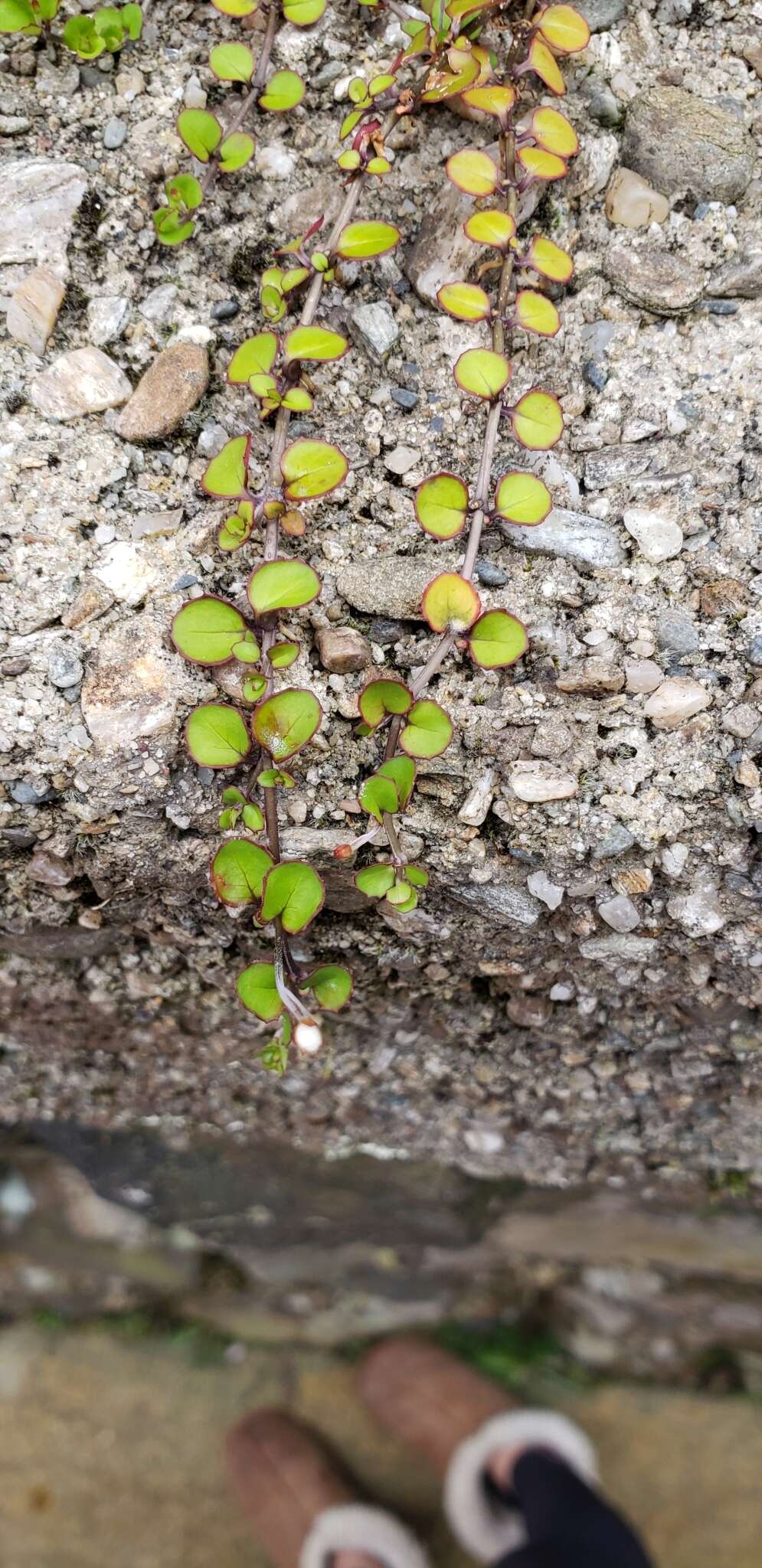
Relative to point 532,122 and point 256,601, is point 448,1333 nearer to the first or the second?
point 256,601

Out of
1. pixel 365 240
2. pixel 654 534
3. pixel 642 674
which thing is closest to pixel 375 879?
pixel 642 674

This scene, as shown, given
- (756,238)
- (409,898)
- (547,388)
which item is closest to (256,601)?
(409,898)

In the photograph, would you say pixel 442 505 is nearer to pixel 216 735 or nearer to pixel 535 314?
pixel 535 314

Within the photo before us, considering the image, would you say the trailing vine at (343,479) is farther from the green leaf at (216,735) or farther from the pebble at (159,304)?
the pebble at (159,304)

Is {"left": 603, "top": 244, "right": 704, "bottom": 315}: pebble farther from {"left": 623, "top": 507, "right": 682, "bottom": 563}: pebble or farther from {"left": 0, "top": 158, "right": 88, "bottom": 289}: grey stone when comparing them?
{"left": 0, "top": 158, "right": 88, "bottom": 289}: grey stone

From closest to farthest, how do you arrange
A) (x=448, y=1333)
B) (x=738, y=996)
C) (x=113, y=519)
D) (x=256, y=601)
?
(x=256, y=601) → (x=113, y=519) → (x=738, y=996) → (x=448, y=1333)

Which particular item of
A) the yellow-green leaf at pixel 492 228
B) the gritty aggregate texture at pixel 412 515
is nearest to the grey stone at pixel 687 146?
the gritty aggregate texture at pixel 412 515

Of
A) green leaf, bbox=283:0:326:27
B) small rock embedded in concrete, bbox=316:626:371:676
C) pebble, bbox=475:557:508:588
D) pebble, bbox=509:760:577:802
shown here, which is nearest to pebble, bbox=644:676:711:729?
pebble, bbox=509:760:577:802
